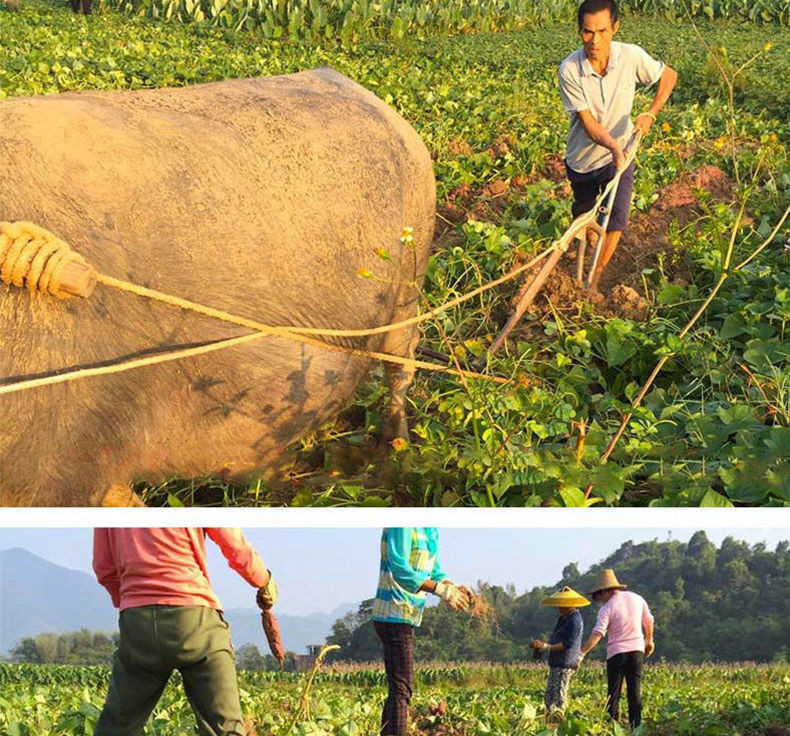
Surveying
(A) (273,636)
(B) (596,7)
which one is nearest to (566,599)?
(A) (273,636)

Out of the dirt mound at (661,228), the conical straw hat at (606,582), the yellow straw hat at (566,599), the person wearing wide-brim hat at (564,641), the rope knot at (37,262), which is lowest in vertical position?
the person wearing wide-brim hat at (564,641)

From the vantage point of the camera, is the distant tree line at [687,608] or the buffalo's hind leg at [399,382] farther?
the buffalo's hind leg at [399,382]

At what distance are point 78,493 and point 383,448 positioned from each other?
3.56 ft

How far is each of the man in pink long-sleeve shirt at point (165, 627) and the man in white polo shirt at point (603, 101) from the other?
6.67 feet

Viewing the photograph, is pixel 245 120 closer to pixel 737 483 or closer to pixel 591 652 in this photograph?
pixel 737 483

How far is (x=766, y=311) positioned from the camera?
3.26 m

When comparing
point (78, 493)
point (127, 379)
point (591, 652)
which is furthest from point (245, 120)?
point (591, 652)

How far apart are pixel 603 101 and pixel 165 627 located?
7.82 ft

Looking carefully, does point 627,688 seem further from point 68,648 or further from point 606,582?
point 68,648

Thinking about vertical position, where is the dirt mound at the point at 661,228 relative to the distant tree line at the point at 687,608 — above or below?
above

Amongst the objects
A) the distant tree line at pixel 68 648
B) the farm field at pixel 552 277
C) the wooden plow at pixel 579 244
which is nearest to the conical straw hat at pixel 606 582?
the distant tree line at pixel 68 648

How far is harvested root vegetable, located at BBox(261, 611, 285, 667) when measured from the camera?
1.36 meters

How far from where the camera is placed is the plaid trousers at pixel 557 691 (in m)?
1.39

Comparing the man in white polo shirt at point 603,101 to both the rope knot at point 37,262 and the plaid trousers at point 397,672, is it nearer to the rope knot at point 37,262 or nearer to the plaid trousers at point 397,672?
the rope knot at point 37,262
